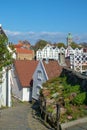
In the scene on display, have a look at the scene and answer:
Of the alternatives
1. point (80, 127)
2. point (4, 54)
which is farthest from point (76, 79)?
point (80, 127)

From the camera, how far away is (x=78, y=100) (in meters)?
18.9

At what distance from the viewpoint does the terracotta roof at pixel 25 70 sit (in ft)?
123

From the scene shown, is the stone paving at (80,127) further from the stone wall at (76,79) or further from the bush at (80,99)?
the stone wall at (76,79)

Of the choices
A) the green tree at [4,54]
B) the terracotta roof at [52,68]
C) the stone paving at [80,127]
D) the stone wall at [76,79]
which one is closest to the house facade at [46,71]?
the terracotta roof at [52,68]

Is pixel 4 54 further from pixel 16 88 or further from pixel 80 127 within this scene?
pixel 16 88

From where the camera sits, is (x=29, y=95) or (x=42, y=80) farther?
(x=29, y=95)

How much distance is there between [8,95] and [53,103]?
34.5ft

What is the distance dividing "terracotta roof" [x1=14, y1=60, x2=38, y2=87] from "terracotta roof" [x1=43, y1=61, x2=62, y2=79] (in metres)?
5.11

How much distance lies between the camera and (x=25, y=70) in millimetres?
38906

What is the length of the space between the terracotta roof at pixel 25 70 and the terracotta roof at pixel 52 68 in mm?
5112

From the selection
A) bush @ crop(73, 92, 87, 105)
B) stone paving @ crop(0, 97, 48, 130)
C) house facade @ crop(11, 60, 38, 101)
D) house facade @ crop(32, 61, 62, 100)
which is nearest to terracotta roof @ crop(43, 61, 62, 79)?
house facade @ crop(32, 61, 62, 100)

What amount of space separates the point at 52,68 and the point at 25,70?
706 cm

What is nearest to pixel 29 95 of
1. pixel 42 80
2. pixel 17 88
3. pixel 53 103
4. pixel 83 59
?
pixel 17 88

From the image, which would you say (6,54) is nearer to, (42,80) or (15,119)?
(15,119)
